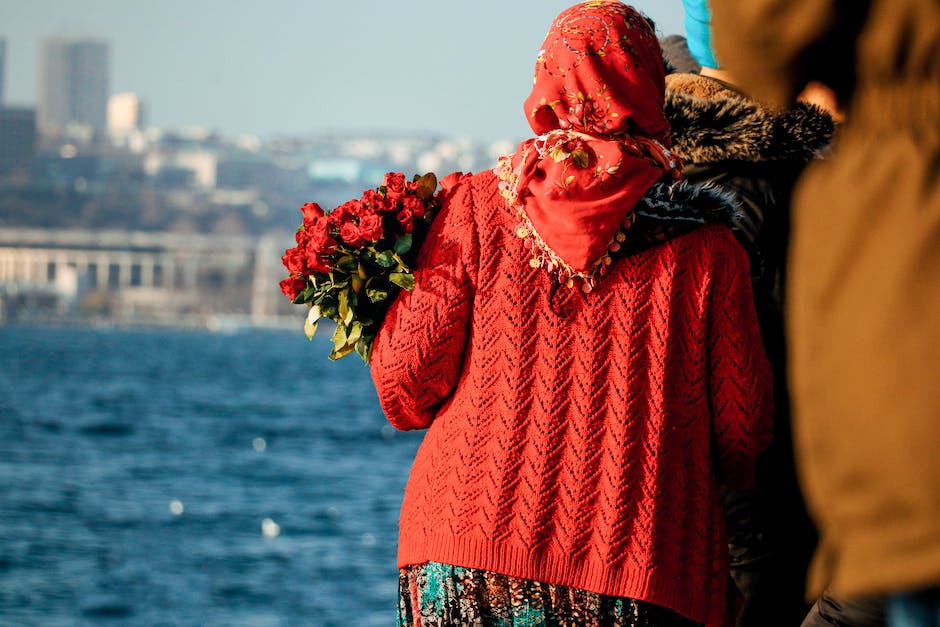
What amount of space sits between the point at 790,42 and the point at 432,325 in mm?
1198

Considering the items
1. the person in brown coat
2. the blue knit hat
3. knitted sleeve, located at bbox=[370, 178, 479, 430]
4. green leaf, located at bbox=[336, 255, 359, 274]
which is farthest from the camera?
the blue knit hat

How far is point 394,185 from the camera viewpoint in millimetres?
2428

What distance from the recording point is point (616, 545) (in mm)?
2104

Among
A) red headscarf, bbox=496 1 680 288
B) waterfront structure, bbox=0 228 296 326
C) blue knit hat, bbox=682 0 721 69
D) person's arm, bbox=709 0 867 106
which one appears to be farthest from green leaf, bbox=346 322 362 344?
waterfront structure, bbox=0 228 296 326

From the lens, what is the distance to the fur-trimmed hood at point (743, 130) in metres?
2.57

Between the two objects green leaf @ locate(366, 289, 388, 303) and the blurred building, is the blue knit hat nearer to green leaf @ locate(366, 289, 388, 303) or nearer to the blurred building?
green leaf @ locate(366, 289, 388, 303)

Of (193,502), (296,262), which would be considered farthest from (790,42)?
(193,502)

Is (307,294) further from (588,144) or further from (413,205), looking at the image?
(588,144)

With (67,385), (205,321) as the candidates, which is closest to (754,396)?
(67,385)

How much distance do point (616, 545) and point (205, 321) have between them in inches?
5052

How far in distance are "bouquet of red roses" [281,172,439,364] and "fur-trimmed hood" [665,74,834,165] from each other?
20.6 inches

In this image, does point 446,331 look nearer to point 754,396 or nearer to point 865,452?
point 754,396

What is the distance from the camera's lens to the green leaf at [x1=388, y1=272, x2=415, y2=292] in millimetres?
2277

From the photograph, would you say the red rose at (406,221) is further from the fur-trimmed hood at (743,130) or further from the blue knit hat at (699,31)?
the blue knit hat at (699,31)
